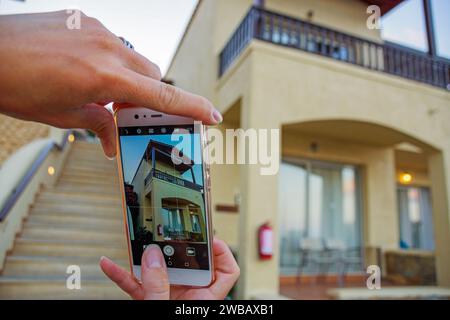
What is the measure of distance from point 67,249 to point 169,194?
276 centimetres

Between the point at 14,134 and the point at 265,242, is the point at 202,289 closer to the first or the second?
the point at 265,242

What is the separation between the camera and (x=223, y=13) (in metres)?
4.82

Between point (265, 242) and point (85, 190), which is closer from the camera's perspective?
point (265, 242)

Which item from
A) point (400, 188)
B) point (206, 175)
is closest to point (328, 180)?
point (400, 188)

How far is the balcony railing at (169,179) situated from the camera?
524 millimetres

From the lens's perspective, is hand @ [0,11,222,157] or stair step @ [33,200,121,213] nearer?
hand @ [0,11,222,157]

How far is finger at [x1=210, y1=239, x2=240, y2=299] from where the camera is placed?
544 millimetres

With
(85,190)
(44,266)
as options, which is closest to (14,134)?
(85,190)

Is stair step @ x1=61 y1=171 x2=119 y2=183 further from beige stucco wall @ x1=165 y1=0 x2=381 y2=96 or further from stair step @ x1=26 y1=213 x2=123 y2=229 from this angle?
beige stucco wall @ x1=165 y1=0 x2=381 y2=96

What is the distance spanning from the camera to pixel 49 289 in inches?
94.2

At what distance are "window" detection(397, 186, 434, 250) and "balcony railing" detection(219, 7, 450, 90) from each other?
312 cm

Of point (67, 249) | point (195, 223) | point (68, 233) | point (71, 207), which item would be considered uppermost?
point (71, 207)

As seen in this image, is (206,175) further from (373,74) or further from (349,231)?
(349,231)

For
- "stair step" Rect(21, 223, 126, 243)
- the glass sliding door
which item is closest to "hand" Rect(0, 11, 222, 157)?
"stair step" Rect(21, 223, 126, 243)
